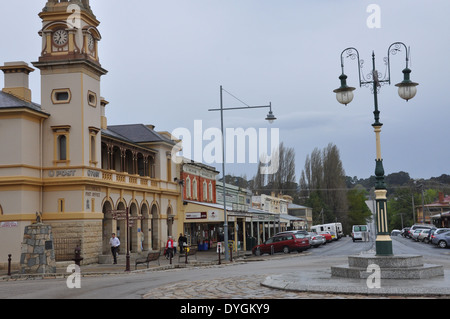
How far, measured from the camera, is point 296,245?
43.0 m

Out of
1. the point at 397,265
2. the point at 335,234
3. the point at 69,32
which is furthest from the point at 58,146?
the point at 335,234

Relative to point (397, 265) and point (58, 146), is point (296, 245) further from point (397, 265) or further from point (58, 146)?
point (397, 265)

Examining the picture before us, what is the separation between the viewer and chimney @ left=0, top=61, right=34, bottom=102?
113 feet

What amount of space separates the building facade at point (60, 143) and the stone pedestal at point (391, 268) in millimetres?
A: 15628

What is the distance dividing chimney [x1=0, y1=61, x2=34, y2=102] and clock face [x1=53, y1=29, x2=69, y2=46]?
2.84 metres

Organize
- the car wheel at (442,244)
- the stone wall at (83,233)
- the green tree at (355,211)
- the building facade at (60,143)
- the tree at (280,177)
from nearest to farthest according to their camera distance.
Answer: the building facade at (60,143)
the stone wall at (83,233)
the car wheel at (442,244)
the tree at (280,177)
the green tree at (355,211)

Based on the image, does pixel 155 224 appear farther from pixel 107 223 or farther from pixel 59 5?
pixel 59 5

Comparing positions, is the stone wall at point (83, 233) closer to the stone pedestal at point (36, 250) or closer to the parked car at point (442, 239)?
the stone pedestal at point (36, 250)

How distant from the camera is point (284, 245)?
43.5 meters

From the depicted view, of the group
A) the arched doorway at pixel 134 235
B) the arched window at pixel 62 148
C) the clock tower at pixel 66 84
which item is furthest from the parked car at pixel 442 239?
the arched window at pixel 62 148

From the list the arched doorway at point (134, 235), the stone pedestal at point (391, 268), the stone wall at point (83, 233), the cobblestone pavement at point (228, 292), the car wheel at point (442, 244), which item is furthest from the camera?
the car wheel at point (442, 244)

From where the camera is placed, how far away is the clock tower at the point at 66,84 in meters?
32.8

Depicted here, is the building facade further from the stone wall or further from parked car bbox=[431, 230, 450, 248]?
parked car bbox=[431, 230, 450, 248]

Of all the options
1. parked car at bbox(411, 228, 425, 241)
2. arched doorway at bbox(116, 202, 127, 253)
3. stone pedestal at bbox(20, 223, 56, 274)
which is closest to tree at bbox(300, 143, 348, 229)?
parked car at bbox(411, 228, 425, 241)
